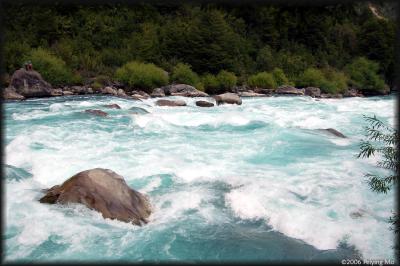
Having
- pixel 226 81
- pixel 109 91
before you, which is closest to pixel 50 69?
pixel 109 91

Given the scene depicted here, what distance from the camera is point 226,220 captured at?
22.1 feet

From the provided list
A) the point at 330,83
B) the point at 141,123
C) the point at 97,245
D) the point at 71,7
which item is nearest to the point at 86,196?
the point at 97,245

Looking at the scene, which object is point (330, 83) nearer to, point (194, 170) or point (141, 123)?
point (141, 123)

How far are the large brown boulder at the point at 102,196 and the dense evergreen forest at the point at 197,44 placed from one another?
736 inches

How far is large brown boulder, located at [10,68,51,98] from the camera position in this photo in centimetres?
1989

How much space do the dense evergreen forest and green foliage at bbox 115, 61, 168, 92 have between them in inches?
3.3

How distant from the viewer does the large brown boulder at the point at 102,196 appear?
6434 mm

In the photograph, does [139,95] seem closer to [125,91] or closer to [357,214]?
[125,91]

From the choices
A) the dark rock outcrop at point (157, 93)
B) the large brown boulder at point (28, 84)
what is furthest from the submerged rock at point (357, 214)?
the dark rock outcrop at point (157, 93)

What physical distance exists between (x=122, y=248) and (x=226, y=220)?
180 cm

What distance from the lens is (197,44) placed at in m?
31.7

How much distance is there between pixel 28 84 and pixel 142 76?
7.19 m

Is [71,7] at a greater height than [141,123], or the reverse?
[71,7]

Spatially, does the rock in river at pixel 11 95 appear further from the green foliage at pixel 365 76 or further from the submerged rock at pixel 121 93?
the green foliage at pixel 365 76
